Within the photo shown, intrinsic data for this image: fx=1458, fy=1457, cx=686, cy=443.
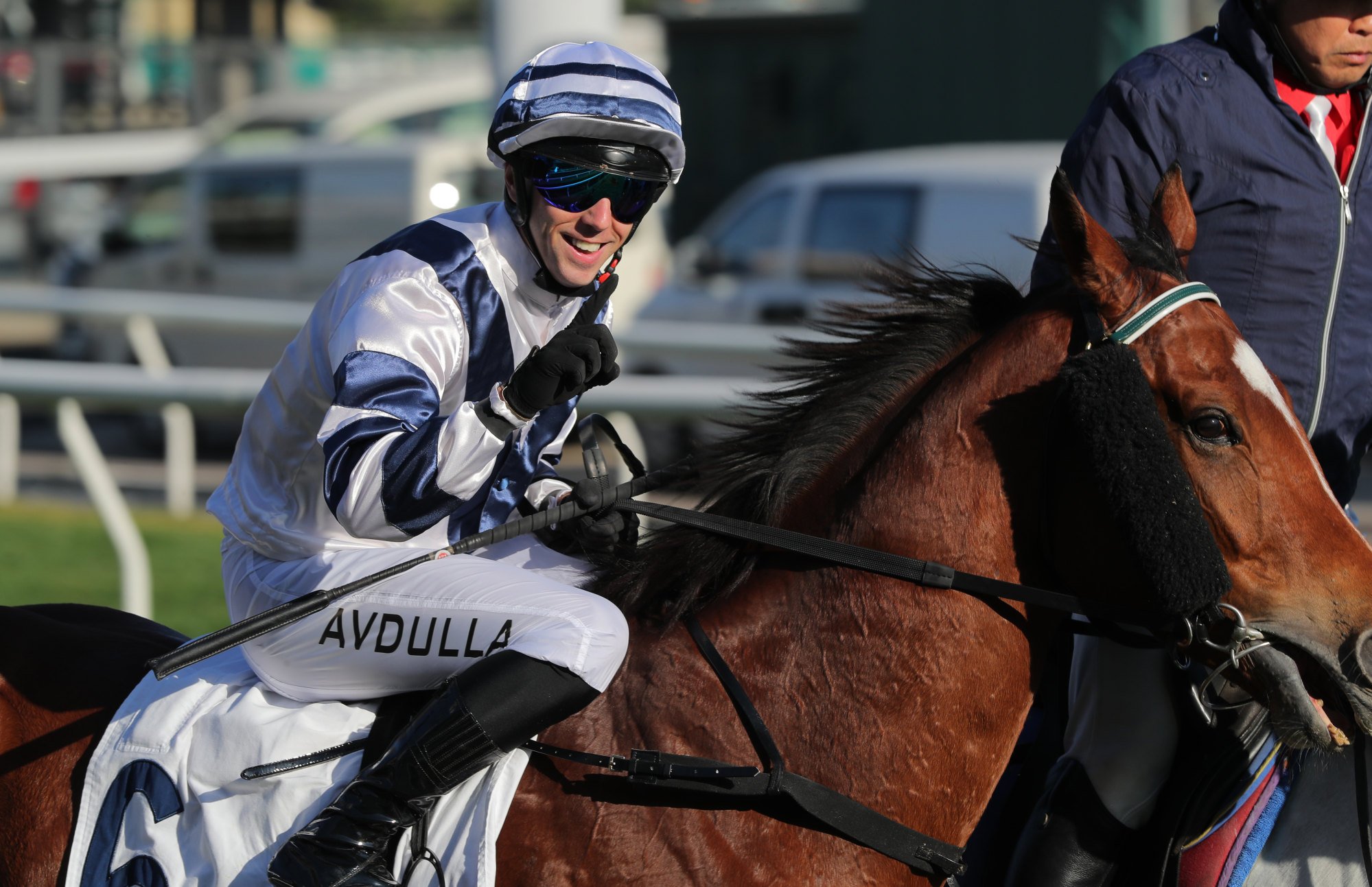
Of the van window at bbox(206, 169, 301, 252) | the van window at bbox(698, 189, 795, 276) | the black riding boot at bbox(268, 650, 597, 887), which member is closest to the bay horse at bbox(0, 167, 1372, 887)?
the black riding boot at bbox(268, 650, 597, 887)

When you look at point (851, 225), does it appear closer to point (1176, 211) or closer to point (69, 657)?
point (1176, 211)

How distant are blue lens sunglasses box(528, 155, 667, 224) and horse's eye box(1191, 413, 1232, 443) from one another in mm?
985

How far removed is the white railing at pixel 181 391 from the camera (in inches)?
212

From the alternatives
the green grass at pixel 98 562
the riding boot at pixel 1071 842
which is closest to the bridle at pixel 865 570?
the riding boot at pixel 1071 842

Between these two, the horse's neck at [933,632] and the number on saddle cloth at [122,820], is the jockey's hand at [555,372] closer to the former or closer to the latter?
the horse's neck at [933,632]

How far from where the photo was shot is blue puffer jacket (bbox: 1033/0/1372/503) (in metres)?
2.62

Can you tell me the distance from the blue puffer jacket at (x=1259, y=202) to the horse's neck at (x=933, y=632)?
42cm

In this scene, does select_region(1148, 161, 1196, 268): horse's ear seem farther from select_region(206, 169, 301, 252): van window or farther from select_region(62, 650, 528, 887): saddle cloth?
select_region(206, 169, 301, 252): van window

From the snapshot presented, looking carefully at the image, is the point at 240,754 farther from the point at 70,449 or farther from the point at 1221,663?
the point at 70,449

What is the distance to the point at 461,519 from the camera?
2654 mm

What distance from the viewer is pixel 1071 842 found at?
259 centimetres

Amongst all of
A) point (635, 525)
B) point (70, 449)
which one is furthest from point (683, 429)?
point (635, 525)

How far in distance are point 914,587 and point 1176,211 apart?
78 centimetres

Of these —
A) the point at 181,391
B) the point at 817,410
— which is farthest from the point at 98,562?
the point at 817,410
